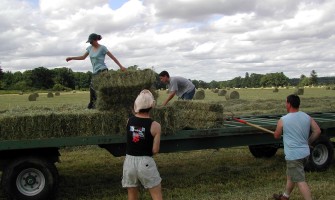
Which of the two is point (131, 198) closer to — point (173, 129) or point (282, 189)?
point (173, 129)

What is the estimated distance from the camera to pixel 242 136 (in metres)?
7.70

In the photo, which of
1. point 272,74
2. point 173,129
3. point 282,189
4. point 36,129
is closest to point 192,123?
point 173,129

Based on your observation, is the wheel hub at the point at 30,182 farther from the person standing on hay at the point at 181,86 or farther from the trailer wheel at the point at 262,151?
the trailer wheel at the point at 262,151

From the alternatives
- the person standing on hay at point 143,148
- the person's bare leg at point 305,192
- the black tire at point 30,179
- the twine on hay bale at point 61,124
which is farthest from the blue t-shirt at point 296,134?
the black tire at point 30,179

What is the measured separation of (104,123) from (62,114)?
624 millimetres

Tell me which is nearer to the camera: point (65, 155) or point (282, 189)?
point (282, 189)

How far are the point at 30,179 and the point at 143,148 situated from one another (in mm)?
2300

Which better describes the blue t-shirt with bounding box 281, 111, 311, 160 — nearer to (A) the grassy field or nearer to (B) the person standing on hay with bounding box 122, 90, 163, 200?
(A) the grassy field

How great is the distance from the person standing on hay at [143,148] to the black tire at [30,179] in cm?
186

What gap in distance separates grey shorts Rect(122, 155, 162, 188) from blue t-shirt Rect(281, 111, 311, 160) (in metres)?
2.03

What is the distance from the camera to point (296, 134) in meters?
5.82

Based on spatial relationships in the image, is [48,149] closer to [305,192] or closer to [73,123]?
Answer: [73,123]

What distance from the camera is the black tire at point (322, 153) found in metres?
8.34

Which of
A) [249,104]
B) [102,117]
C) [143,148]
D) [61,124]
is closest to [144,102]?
[143,148]
